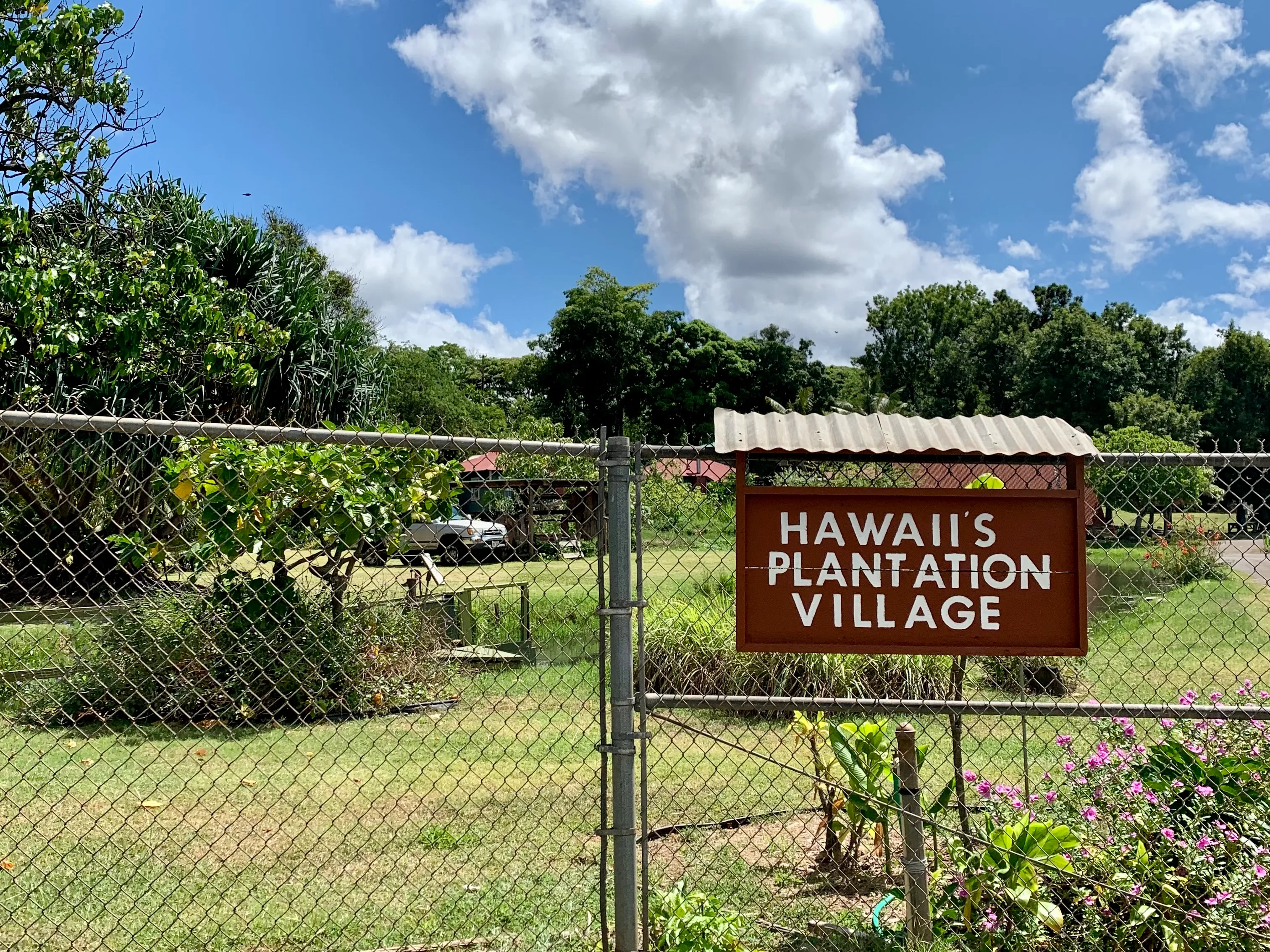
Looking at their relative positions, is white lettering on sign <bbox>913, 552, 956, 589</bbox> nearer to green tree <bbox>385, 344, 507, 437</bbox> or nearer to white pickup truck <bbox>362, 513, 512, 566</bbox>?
white pickup truck <bbox>362, 513, 512, 566</bbox>

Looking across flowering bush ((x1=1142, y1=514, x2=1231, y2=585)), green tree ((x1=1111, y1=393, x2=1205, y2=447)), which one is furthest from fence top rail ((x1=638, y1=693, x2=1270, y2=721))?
green tree ((x1=1111, y1=393, x2=1205, y2=447))

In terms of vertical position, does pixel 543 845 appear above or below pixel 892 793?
below

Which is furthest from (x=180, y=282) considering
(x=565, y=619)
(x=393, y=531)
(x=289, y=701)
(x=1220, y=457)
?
(x=1220, y=457)

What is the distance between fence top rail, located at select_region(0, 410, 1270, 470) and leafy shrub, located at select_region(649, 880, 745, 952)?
1.31 metres

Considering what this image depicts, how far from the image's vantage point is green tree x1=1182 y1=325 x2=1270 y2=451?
109 feet

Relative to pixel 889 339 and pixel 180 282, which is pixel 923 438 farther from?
pixel 889 339

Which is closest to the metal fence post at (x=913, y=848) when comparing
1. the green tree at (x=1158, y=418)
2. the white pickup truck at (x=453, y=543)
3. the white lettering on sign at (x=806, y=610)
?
the white lettering on sign at (x=806, y=610)

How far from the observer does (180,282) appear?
24.6 feet

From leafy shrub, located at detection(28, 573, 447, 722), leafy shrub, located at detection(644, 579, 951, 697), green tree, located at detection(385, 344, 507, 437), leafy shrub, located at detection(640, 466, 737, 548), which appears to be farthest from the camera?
A: green tree, located at detection(385, 344, 507, 437)

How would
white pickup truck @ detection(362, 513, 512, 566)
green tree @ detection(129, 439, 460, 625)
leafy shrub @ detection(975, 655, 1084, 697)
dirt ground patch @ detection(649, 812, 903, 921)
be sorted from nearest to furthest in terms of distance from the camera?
dirt ground patch @ detection(649, 812, 903, 921)
white pickup truck @ detection(362, 513, 512, 566)
green tree @ detection(129, 439, 460, 625)
leafy shrub @ detection(975, 655, 1084, 697)

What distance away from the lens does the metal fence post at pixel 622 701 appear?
2291mm

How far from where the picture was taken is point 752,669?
626cm

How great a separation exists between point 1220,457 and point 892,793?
143cm

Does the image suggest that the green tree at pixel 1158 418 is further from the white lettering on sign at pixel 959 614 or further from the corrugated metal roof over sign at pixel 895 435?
the white lettering on sign at pixel 959 614
